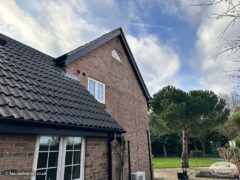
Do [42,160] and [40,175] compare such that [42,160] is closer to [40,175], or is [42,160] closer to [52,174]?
[40,175]

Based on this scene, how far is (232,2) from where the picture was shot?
375 cm

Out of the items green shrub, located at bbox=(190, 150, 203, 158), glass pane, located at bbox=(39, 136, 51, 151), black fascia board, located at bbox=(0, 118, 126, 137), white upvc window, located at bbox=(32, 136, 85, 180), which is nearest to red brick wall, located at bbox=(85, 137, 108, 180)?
white upvc window, located at bbox=(32, 136, 85, 180)

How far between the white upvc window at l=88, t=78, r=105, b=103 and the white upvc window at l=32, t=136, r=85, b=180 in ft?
17.7

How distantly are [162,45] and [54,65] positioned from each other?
17.9 ft

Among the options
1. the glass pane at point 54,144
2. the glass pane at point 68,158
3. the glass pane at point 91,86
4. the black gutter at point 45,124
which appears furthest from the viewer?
the glass pane at point 91,86

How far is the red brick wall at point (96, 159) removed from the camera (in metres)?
6.63

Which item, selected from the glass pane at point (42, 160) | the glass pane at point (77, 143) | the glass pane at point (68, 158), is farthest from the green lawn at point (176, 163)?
the glass pane at point (42, 160)

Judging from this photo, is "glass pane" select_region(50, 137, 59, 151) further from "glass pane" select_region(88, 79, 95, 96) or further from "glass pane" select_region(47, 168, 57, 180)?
"glass pane" select_region(88, 79, 95, 96)

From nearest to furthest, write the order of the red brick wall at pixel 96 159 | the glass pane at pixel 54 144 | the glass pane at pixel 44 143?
the glass pane at pixel 44 143 → the glass pane at pixel 54 144 → the red brick wall at pixel 96 159

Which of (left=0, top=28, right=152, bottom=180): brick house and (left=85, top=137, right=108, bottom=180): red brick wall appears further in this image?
(left=85, top=137, right=108, bottom=180): red brick wall

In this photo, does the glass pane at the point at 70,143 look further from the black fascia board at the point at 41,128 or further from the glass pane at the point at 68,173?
the glass pane at the point at 68,173

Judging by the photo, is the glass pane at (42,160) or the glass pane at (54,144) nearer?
the glass pane at (42,160)

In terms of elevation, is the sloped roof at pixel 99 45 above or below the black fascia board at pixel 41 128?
above

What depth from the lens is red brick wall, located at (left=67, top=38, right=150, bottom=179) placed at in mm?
12148
